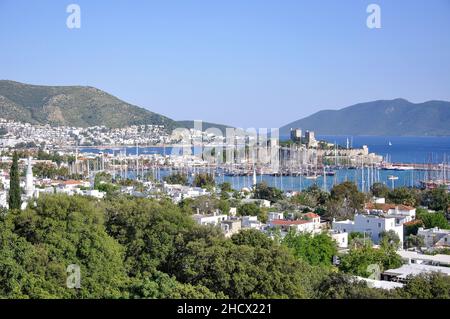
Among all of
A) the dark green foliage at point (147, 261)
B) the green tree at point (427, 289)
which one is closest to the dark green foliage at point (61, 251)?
the dark green foliage at point (147, 261)

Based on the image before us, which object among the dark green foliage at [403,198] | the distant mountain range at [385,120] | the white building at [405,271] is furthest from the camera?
the distant mountain range at [385,120]

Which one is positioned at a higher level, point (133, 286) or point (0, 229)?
point (0, 229)

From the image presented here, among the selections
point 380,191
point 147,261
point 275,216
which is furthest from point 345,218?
point 147,261

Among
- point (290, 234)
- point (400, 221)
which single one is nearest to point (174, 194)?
point (400, 221)

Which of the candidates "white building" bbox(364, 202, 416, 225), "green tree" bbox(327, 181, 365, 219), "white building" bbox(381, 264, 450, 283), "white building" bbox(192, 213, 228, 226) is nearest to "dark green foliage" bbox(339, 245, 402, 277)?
"white building" bbox(381, 264, 450, 283)

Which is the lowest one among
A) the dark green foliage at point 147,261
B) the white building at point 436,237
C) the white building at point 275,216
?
the white building at point 436,237

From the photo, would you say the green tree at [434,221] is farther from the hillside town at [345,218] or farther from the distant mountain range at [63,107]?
the distant mountain range at [63,107]

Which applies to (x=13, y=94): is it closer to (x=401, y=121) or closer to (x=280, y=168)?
(x=280, y=168)
